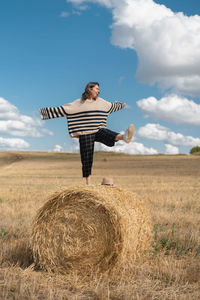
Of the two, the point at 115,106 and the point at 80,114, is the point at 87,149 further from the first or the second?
the point at 115,106

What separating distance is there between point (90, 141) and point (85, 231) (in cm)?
140

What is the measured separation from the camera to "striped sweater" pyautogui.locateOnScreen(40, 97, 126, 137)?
5555 millimetres

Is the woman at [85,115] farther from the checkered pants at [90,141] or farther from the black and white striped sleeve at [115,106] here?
the black and white striped sleeve at [115,106]

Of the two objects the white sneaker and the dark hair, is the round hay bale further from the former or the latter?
the dark hair

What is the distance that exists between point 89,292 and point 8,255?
181cm

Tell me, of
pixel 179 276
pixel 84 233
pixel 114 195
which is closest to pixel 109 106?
pixel 114 195

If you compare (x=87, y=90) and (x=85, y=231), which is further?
(x=87, y=90)

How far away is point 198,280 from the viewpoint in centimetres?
432

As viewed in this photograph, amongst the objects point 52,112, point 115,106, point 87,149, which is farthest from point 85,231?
point 115,106

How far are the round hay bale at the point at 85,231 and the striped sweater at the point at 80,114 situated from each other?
1.07 meters

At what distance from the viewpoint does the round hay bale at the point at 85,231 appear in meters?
4.72

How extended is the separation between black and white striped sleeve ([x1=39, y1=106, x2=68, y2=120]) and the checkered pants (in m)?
0.48

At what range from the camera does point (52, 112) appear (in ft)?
18.2

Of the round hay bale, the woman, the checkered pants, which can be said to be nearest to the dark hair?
the woman
